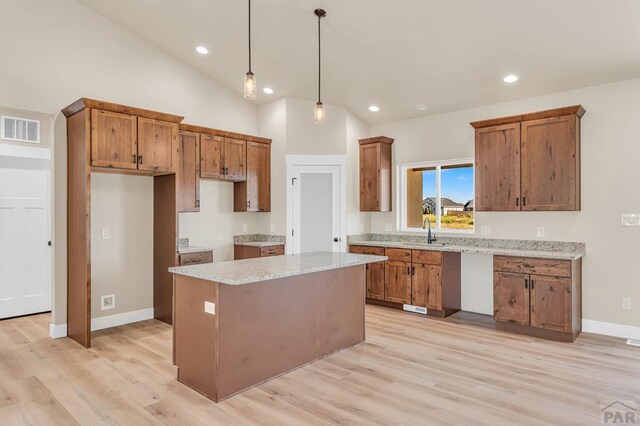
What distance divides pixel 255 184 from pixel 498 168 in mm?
3317

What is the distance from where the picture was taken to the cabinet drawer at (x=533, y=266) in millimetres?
4060

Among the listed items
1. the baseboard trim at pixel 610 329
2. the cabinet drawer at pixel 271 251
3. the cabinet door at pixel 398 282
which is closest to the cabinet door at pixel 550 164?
the baseboard trim at pixel 610 329

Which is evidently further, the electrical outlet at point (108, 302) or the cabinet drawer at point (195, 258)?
the cabinet drawer at point (195, 258)

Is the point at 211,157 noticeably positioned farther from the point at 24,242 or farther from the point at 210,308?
the point at 210,308

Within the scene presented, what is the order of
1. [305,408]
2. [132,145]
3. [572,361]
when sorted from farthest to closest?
[132,145], [572,361], [305,408]

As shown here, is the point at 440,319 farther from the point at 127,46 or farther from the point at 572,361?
the point at 127,46

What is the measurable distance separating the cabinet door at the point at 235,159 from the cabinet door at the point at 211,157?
8cm

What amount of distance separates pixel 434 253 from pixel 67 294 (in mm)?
4355

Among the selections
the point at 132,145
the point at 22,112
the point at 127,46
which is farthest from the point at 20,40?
the point at 132,145

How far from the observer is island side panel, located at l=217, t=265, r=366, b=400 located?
9.45ft

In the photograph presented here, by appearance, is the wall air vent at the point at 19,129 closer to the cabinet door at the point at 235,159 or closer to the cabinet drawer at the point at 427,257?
the cabinet door at the point at 235,159

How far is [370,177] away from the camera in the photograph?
235 inches

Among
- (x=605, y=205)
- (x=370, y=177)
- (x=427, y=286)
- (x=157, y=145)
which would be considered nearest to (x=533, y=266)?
(x=605, y=205)

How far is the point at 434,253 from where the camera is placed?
198 inches
